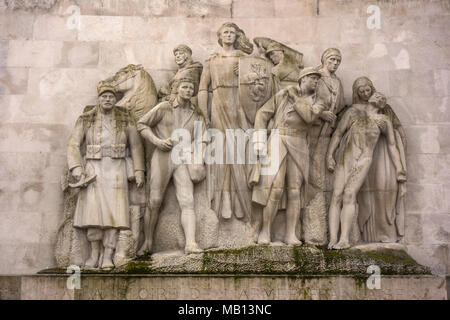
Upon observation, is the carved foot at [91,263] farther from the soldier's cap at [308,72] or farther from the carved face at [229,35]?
the soldier's cap at [308,72]

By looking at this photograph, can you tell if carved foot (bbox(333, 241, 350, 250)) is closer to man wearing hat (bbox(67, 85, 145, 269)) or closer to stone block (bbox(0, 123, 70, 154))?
man wearing hat (bbox(67, 85, 145, 269))

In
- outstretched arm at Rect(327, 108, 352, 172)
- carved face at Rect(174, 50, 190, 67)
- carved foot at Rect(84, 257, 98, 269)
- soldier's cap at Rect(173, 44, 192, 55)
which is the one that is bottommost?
carved foot at Rect(84, 257, 98, 269)

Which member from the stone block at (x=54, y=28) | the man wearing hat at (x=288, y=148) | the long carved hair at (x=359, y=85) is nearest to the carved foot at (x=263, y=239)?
the man wearing hat at (x=288, y=148)

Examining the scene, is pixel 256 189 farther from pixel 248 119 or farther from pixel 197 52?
pixel 197 52

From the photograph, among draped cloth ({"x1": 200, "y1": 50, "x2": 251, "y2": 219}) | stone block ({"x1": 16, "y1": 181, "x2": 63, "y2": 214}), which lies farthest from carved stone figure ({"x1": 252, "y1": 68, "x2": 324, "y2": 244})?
stone block ({"x1": 16, "y1": 181, "x2": 63, "y2": 214})

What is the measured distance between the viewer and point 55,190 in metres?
11.8

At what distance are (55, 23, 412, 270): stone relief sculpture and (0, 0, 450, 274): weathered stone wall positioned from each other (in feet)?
1.68

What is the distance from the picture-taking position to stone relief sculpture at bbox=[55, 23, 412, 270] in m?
11.2

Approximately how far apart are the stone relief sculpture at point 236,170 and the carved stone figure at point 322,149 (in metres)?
0.02

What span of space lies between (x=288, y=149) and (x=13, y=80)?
15.7 ft

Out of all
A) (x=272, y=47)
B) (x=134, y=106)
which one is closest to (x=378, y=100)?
(x=272, y=47)

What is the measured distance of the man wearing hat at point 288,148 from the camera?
36.7 feet

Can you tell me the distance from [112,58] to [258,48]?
2.47 meters

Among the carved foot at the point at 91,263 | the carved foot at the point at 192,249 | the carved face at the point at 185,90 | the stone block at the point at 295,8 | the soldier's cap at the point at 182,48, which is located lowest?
the carved foot at the point at 91,263
